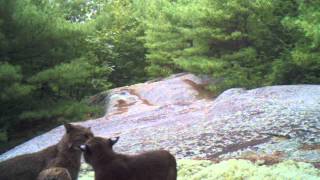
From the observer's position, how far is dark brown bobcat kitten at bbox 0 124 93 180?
5594mm

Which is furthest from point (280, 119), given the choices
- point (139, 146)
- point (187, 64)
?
point (187, 64)

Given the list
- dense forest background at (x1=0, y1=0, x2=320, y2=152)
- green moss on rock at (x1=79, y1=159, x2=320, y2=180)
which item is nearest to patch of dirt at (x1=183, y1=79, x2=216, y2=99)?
dense forest background at (x1=0, y1=0, x2=320, y2=152)

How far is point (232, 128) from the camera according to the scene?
865 centimetres

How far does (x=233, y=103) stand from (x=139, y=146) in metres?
2.65

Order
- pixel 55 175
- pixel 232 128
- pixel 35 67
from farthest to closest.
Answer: pixel 35 67 → pixel 232 128 → pixel 55 175

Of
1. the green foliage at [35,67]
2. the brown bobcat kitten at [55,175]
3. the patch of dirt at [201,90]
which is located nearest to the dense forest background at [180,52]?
the green foliage at [35,67]

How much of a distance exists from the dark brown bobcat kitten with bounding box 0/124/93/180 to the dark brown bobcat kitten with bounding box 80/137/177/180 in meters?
0.60

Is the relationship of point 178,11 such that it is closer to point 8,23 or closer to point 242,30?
point 242,30

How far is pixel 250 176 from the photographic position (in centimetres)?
614

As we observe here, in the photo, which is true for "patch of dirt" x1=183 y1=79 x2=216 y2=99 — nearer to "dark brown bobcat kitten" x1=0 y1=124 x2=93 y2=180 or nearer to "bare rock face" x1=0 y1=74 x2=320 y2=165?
"bare rock face" x1=0 y1=74 x2=320 y2=165

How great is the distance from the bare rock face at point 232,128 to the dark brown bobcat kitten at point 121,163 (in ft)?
7.22

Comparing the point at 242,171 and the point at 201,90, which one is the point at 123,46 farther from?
the point at 242,171

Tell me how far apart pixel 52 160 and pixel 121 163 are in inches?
41.5

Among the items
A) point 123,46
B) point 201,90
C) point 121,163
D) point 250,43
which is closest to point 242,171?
point 121,163
